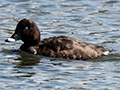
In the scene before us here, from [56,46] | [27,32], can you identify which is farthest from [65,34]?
[56,46]

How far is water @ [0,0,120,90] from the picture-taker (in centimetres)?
894

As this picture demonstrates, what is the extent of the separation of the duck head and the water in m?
0.39

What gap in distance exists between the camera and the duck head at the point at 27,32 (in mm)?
11555

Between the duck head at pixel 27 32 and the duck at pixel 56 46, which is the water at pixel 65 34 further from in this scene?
the duck head at pixel 27 32

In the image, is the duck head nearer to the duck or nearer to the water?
the duck

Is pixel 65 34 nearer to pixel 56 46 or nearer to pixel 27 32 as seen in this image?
pixel 27 32

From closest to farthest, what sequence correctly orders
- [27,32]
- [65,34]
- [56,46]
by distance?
[56,46]
[27,32]
[65,34]

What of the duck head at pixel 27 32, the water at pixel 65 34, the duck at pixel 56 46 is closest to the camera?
the water at pixel 65 34

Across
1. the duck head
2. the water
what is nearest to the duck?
the duck head

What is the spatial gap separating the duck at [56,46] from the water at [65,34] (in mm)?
171

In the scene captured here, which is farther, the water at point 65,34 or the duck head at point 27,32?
the duck head at point 27,32

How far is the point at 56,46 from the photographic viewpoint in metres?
11.1

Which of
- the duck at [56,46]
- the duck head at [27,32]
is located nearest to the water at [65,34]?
the duck at [56,46]

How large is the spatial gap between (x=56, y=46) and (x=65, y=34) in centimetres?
275
